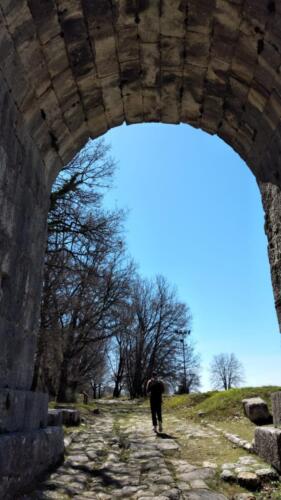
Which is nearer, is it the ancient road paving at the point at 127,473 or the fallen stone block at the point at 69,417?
the ancient road paving at the point at 127,473

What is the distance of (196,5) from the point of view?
4434mm

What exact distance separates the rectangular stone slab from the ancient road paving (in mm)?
663

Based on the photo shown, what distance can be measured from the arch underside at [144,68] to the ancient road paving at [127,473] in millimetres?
3752

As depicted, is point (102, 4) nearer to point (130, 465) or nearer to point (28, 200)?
point (28, 200)

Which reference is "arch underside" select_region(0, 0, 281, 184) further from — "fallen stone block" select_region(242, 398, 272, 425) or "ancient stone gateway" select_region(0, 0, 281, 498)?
"fallen stone block" select_region(242, 398, 272, 425)

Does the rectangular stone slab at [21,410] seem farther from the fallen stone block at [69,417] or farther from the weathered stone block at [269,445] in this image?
the fallen stone block at [69,417]

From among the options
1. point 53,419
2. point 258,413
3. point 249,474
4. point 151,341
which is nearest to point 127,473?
point 53,419

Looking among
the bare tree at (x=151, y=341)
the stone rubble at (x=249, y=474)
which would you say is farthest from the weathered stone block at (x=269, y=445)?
the bare tree at (x=151, y=341)

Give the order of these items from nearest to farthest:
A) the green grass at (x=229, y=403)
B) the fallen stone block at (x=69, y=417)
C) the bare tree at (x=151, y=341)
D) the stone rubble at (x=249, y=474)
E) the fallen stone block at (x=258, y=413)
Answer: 1. the stone rubble at (x=249, y=474)
2. the fallen stone block at (x=258, y=413)
3. the fallen stone block at (x=69, y=417)
4. the green grass at (x=229, y=403)
5. the bare tree at (x=151, y=341)

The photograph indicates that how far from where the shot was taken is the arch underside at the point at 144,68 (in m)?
4.20

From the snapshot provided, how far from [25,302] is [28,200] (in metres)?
1.18

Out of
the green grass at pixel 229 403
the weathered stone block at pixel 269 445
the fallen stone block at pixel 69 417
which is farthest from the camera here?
the green grass at pixel 229 403

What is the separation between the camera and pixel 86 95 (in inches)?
218

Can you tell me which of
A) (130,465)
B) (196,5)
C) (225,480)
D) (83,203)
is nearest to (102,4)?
(196,5)
